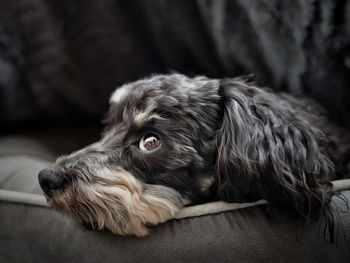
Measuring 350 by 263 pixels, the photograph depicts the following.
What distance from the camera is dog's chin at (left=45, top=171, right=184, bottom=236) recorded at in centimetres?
141

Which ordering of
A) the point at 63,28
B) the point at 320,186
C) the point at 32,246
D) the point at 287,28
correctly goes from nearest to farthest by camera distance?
1. the point at 320,186
2. the point at 32,246
3. the point at 287,28
4. the point at 63,28

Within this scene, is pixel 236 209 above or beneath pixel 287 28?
beneath

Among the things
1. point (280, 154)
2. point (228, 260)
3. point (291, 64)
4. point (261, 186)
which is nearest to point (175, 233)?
point (228, 260)

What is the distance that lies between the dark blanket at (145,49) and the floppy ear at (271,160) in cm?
71

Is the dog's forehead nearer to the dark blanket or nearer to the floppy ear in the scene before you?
the floppy ear

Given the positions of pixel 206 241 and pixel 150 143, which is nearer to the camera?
pixel 206 241

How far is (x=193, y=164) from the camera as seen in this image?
58.2 inches

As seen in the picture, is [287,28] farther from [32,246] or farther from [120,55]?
[32,246]

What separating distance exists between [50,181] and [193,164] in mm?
556

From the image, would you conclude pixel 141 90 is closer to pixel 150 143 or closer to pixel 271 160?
pixel 150 143

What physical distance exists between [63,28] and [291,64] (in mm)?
1589

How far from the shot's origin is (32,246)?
165cm

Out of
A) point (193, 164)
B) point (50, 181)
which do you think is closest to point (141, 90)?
point (193, 164)

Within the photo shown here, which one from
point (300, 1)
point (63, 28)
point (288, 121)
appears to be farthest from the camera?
point (63, 28)
